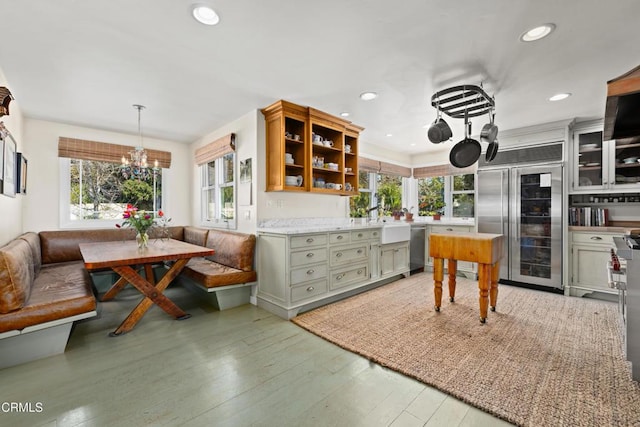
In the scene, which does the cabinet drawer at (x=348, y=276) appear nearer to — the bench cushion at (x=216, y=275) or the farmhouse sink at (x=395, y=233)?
the farmhouse sink at (x=395, y=233)

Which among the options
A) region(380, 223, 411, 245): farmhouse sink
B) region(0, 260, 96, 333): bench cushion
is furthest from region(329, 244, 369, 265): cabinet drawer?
region(0, 260, 96, 333): bench cushion

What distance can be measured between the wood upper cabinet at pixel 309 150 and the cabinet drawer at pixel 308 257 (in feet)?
2.56

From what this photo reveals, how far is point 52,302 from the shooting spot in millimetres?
2164

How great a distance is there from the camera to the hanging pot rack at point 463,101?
2.68 meters

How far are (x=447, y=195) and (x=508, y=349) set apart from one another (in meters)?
3.86

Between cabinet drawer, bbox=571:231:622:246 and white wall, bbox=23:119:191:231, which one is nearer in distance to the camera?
cabinet drawer, bbox=571:231:622:246

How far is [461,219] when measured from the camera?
17.9 ft

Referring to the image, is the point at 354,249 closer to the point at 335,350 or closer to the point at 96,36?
the point at 335,350

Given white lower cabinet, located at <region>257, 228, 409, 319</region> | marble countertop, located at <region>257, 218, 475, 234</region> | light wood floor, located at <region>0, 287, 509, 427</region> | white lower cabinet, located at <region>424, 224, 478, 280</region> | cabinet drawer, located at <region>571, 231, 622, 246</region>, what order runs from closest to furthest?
light wood floor, located at <region>0, 287, 509, 427</region> < white lower cabinet, located at <region>257, 228, 409, 319</region> < marble countertop, located at <region>257, 218, 475, 234</region> < cabinet drawer, located at <region>571, 231, 622, 246</region> < white lower cabinet, located at <region>424, 224, 478, 280</region>

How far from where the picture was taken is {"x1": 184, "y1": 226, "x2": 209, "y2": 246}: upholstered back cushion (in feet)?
13.5

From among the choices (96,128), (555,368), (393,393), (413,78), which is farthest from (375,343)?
(96,128)

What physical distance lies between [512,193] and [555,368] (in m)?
2.76

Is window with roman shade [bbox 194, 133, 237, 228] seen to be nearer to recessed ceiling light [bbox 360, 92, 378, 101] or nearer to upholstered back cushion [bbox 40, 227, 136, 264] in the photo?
upholstered back cushion [bbox 40, 227, 136, 264]

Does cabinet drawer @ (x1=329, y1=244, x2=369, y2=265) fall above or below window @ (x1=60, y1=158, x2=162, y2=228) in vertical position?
below
